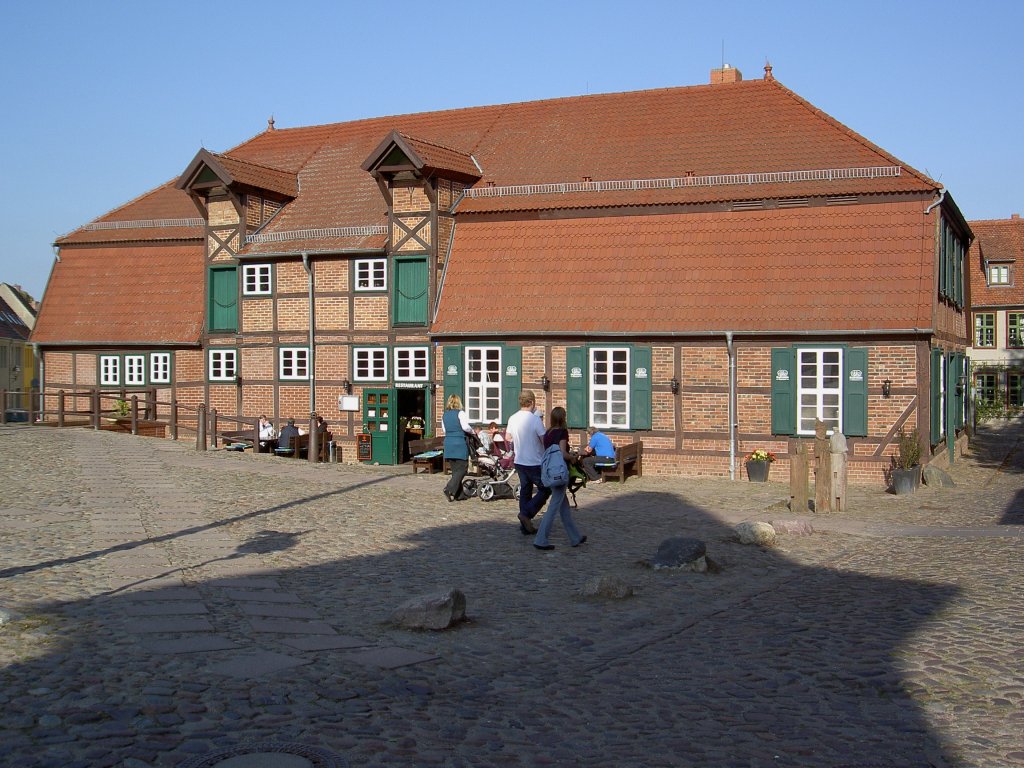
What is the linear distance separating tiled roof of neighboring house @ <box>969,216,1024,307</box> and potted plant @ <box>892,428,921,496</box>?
1361 inches

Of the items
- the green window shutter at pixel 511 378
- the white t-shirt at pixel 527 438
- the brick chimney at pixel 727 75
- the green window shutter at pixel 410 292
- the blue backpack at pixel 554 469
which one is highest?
the brick chimney at pixel 727 75

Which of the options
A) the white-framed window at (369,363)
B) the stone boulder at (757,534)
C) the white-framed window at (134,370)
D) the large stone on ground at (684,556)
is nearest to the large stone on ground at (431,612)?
the large stone on ground at (684,556)

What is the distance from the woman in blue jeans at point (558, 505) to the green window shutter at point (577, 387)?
10.00 metres

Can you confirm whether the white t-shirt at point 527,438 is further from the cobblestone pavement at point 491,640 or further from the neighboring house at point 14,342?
the neighboring house at point 14,342

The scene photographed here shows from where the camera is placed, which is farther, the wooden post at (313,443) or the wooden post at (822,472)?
the wooden post at (313,443)

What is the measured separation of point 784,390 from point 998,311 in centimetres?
3603

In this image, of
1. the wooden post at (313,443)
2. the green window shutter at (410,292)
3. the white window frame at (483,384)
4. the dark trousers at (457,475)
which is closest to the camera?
the dark trousers at (457,475)

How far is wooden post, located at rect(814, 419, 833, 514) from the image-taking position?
16609mm

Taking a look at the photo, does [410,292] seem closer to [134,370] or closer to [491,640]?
[134,370]

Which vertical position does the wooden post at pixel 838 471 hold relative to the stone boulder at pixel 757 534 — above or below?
above

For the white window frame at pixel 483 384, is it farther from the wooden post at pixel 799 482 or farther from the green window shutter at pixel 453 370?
the wooden post at pixel 799 482

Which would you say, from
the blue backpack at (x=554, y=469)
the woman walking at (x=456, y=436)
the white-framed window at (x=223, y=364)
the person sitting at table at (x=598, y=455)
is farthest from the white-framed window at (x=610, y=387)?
the white-framed window at (x=223, y=364)

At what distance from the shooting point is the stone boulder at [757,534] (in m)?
13.5

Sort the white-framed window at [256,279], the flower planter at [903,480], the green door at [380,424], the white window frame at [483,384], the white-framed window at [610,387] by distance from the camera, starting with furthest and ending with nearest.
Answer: the white-framed window at [256,279], the green door at [380,424], the white window frame at [483,384], the white-framed window at [610,387], the flower planter at [903,480]
